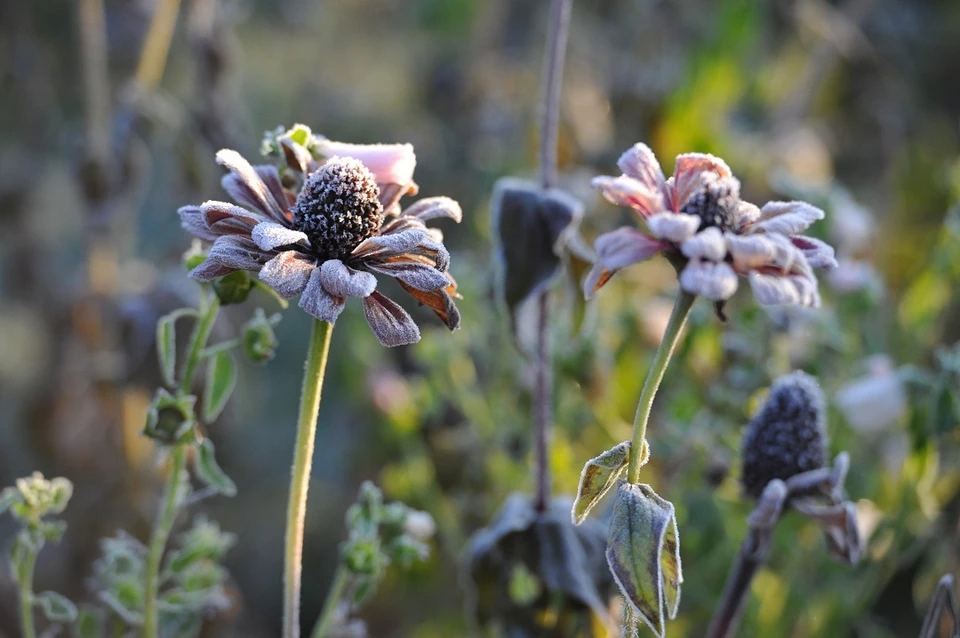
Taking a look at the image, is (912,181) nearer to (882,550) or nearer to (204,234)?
(882,550)

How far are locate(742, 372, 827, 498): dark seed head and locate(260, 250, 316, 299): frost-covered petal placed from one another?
30cm

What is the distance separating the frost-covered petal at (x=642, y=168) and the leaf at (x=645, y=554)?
0.13 m

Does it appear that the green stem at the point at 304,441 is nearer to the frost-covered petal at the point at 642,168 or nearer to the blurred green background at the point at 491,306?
the frost-covered petal at the point at 642,168

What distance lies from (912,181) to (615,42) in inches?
20.9

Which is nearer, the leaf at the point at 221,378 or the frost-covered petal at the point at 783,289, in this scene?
the frost-covered petal at the point at 783,289

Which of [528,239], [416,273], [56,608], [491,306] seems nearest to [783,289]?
[416,273]

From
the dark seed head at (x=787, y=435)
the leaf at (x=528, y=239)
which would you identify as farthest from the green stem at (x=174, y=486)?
the dark seed head at (x=787, y=435)

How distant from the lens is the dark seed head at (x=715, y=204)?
1.35ft

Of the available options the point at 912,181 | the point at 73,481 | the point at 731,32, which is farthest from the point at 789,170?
the point at 73,481

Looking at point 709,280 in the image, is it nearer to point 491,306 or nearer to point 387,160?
point 387,160

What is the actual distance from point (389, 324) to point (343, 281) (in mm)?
27

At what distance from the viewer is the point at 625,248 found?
38cm

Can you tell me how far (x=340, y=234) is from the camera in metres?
0.43

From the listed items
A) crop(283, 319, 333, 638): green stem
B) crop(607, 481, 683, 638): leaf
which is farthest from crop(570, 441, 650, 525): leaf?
crop(283, 319, 333, 638): green stem
